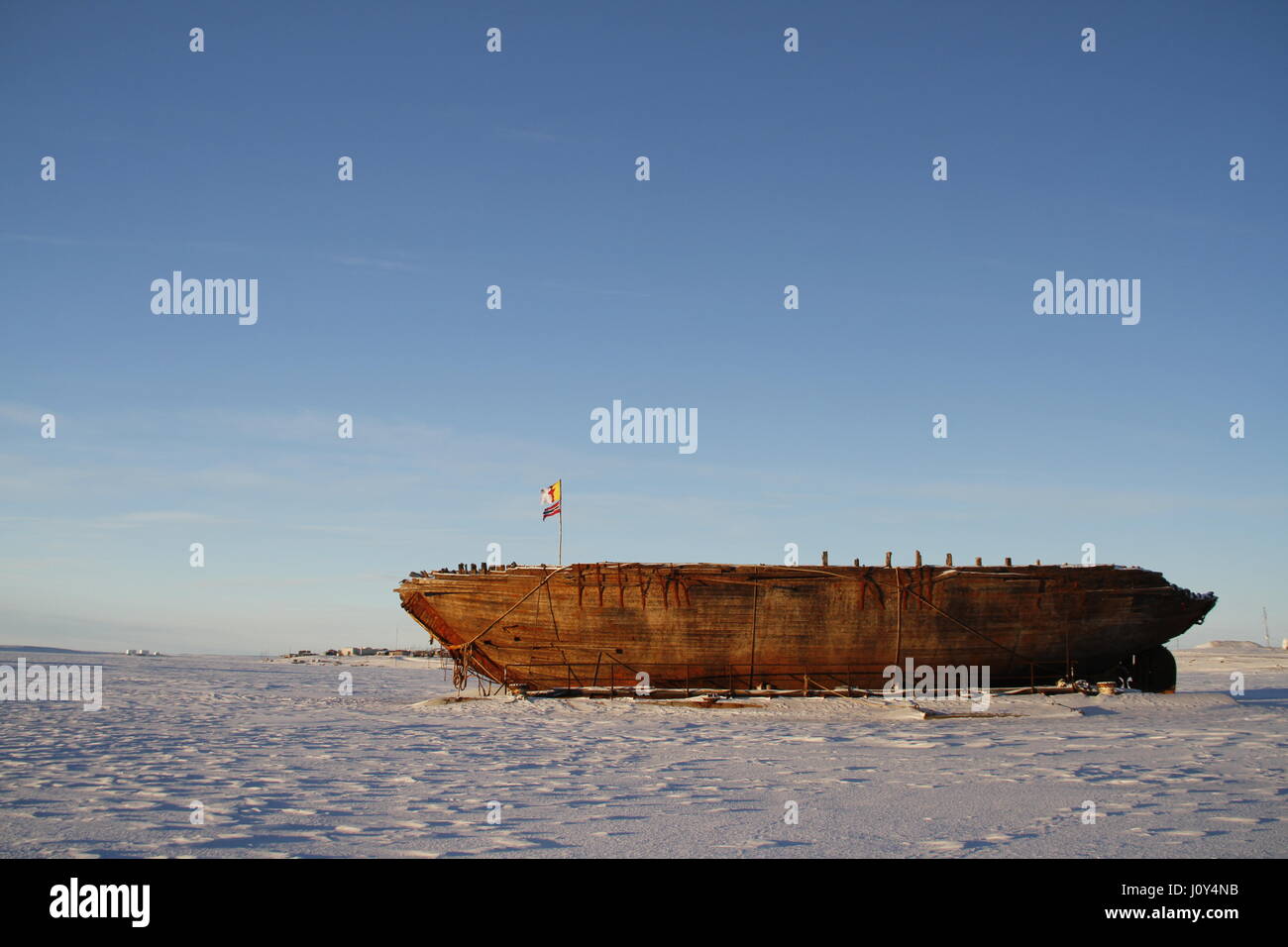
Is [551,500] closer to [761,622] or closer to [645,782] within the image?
[761,622]

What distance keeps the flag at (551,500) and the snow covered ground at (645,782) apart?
7.36m

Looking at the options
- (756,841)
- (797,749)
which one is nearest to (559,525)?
(797,749)

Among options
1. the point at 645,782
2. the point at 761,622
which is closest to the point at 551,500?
the point at 761,622

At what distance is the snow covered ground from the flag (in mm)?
7358

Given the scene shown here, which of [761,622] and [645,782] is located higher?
[761,622]

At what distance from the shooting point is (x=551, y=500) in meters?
24.8

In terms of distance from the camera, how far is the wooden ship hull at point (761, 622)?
72.1 ft

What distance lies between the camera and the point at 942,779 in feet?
33.6

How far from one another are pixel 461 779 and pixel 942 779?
5.85 meters

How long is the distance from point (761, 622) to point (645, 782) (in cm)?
1251

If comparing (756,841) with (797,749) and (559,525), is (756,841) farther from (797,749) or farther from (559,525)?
(559,525)

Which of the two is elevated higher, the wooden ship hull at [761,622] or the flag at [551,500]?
the flag at [551,500]
